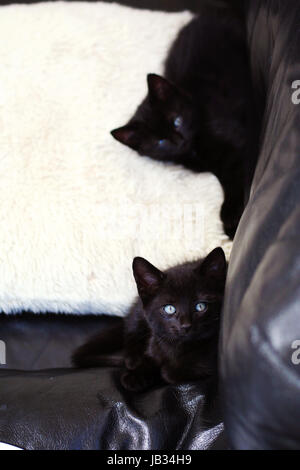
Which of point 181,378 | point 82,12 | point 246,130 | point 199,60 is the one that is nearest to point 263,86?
point 246,130

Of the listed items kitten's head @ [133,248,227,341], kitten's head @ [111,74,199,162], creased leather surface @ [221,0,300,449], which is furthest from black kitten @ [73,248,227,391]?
kitten's head @ [111,74,199,162]

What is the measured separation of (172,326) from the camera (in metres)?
1.09

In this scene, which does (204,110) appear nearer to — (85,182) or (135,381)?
(85,182)

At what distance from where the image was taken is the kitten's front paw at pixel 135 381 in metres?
1.02

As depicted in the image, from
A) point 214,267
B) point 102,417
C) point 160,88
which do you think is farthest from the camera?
point 160,88

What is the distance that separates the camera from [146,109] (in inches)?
55.4

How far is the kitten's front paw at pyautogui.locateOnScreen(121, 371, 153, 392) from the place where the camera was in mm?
1020

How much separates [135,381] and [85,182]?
1.67ft

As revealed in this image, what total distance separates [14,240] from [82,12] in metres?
0.74

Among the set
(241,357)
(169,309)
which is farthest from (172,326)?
(241,357)

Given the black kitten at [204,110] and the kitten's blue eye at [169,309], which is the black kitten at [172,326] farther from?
the black kitten at [204,110]

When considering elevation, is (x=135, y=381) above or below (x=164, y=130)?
below

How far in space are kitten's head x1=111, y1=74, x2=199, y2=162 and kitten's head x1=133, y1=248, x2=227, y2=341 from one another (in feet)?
1.23

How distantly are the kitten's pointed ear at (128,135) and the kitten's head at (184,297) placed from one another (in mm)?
393
